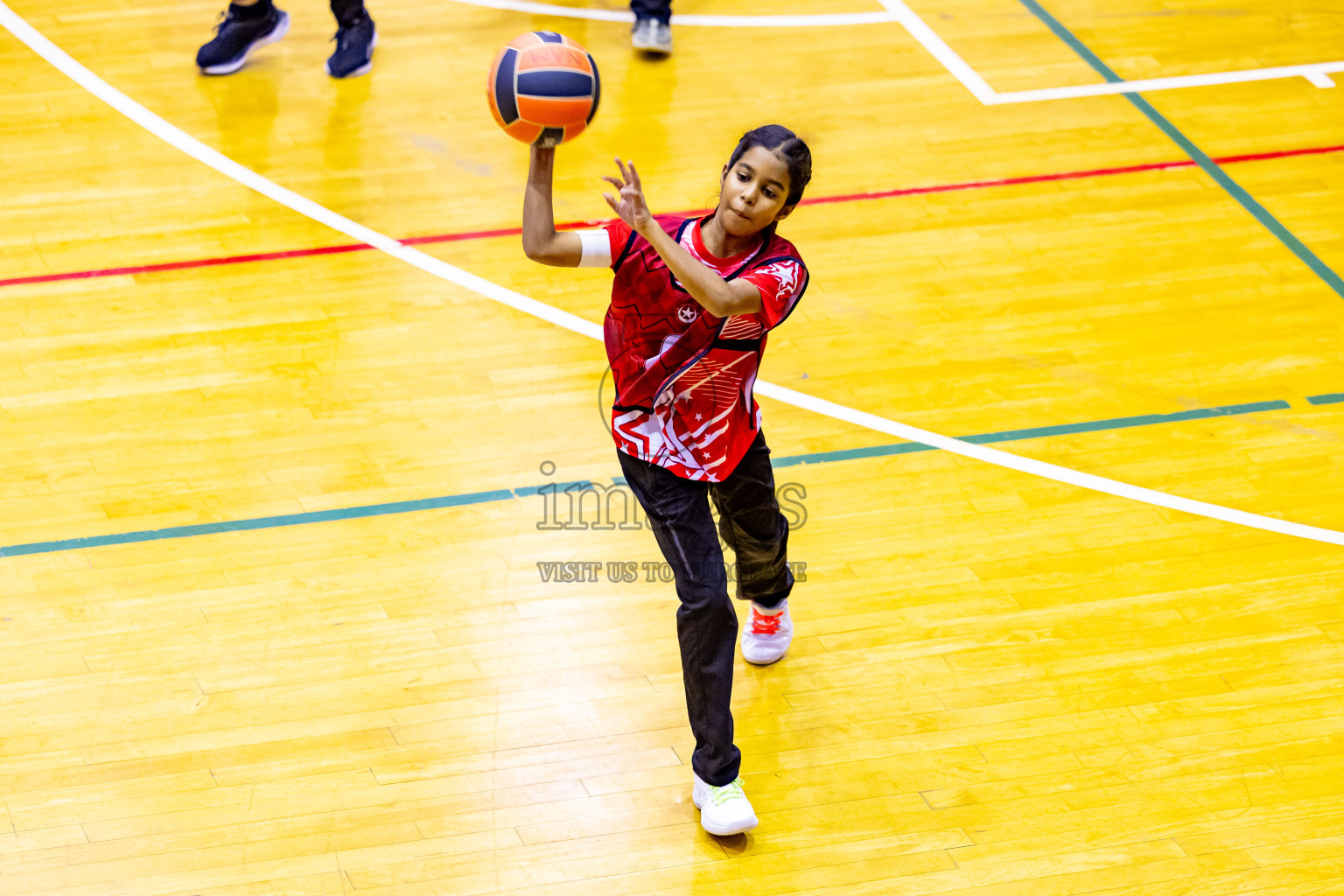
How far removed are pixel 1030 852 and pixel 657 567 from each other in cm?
144

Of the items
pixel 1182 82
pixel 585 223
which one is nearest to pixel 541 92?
pixel 585 223

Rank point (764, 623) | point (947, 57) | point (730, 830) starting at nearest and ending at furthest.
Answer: point (730, 830), point (764, 623), point (947, 57)

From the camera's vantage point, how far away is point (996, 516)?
4512 mm

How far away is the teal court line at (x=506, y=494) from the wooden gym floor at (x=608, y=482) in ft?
0.07

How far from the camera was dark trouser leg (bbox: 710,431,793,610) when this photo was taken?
3502 mm

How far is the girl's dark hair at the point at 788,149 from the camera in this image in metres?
2.97

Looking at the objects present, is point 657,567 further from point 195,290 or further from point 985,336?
point 195,290

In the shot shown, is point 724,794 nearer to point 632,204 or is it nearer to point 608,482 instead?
point 608,482

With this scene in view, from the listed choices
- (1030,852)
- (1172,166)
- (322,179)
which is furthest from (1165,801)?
(322,179)

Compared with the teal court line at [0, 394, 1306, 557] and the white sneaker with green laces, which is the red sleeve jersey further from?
the teal court line at [0, 394, 1306, 557]

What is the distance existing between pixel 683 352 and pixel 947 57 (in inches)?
178

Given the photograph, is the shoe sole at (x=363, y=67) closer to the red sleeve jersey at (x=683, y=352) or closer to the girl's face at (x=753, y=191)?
the red sleeve jersey at (x=683, y=352)

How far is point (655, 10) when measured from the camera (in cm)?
693

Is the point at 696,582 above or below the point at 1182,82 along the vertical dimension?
above
